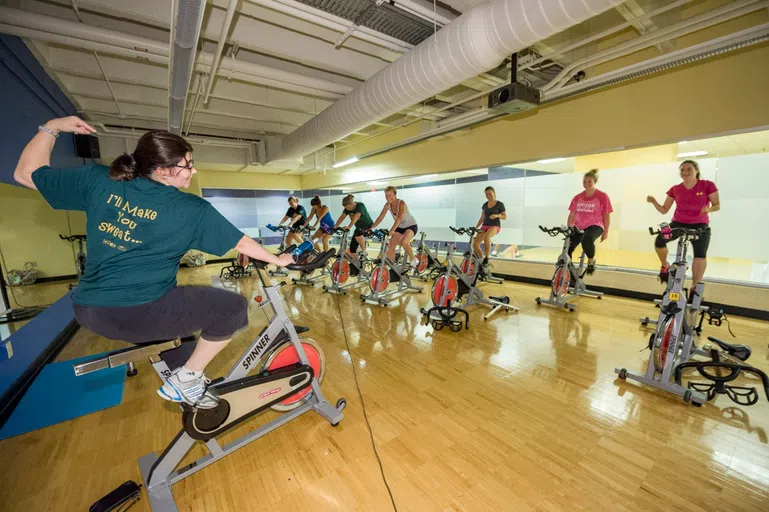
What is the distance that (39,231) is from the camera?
4.03m

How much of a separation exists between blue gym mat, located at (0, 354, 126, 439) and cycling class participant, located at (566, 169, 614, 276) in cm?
542

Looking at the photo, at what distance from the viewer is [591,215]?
4445 mm

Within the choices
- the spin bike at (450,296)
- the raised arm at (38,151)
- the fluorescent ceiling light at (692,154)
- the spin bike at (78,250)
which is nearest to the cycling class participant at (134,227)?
the raised arm at (38,151)

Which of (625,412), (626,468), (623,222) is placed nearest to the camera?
(626,468)

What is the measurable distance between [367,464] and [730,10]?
4.79m

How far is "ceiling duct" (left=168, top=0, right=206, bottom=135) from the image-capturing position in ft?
7.93

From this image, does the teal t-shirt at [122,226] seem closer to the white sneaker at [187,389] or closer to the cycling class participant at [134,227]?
the cycling class participant at [134,227]

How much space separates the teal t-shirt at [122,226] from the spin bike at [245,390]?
0.31m

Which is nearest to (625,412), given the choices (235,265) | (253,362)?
(253,362)

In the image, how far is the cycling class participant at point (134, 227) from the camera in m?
1.13

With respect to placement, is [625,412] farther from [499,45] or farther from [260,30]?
[260,30]

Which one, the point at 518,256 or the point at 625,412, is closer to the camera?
the point at 625,412

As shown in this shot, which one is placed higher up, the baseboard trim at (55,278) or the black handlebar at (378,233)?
the black handlebar at (378,233)

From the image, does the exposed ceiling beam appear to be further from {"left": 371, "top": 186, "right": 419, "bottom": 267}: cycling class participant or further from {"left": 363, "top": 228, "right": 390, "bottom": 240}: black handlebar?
{"left": 363, "top": 228, "right": 390, "bottom": 240}: black handlebar
